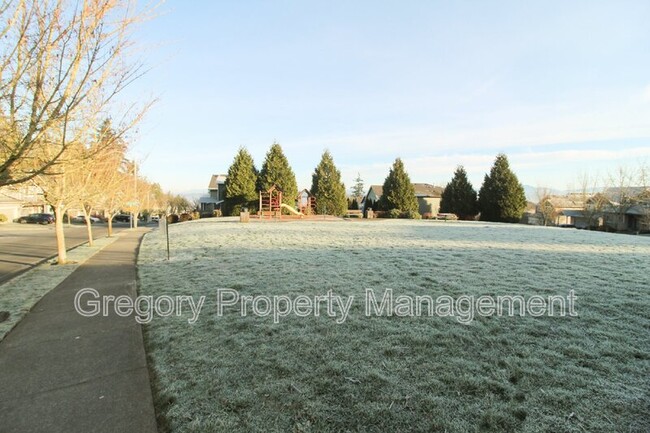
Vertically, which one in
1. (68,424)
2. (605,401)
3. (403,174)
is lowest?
(68,424)

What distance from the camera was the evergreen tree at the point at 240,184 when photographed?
38.4 m

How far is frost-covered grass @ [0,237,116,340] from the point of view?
632 centimetres

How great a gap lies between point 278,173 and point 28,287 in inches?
1198

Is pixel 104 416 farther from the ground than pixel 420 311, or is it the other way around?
pixel 420 311

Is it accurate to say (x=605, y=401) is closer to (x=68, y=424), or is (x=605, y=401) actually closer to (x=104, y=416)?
(x=104, y=416)

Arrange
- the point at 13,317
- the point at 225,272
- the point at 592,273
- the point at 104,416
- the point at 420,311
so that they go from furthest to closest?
1. the point at 225,272
2. the point at 592,273
3. the point at 13,317
4. the point at 420,311
5. the point at 104,416

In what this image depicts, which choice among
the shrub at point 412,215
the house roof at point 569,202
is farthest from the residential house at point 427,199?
the house roof at point 569,202

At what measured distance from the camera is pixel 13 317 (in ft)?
20.0

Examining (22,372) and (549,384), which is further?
(22,372)

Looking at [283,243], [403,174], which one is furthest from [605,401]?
[403,174]

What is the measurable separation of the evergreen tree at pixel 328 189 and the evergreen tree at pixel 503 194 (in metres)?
15.6

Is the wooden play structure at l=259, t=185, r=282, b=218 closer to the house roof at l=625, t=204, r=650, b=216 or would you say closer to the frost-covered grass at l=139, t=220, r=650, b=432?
the frost-covered grass at l=139, t=220, r=650, b=432

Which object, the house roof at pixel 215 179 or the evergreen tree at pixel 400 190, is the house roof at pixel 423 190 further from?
the house roof at pixel 215 179

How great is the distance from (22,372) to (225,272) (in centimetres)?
456
